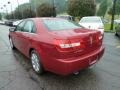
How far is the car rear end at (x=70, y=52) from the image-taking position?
401 centimetres

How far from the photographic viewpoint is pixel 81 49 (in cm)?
420

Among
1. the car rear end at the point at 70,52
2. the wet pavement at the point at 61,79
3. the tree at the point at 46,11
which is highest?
the tree at the point at 46,11

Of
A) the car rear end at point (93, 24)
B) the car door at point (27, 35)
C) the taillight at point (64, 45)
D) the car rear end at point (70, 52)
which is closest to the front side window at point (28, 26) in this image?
→ the car door at point (27, 35)

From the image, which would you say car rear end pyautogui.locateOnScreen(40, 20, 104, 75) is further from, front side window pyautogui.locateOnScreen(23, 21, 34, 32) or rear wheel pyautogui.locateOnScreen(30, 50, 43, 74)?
front side window pyautogui.locateOnScreen(23, 21, 34, 32)

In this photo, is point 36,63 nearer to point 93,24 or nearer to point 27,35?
point 27,35

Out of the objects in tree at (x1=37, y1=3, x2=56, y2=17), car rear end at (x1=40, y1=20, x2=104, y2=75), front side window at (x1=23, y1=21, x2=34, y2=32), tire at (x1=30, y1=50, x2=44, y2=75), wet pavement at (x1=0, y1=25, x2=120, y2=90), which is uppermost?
tree at (x1=37, y1=3, x2=56, y2=17)

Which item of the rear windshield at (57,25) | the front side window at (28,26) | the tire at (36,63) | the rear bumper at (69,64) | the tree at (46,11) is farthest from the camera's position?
the tree at (46,11)

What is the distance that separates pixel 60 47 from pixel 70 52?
242 millimetres

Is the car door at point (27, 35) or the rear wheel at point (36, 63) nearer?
the rear wheel at point (36, 63)

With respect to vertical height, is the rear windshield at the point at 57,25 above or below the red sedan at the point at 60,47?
above

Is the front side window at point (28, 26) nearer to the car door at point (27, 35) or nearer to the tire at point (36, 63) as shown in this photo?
the car door at point (27, 35)

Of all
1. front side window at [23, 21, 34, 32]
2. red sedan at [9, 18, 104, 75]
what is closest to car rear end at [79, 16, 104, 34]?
front side window at [23, 21, 34, 32]

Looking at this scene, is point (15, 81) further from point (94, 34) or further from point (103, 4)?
point (103, 4)

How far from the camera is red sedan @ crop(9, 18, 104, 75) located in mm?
4027
